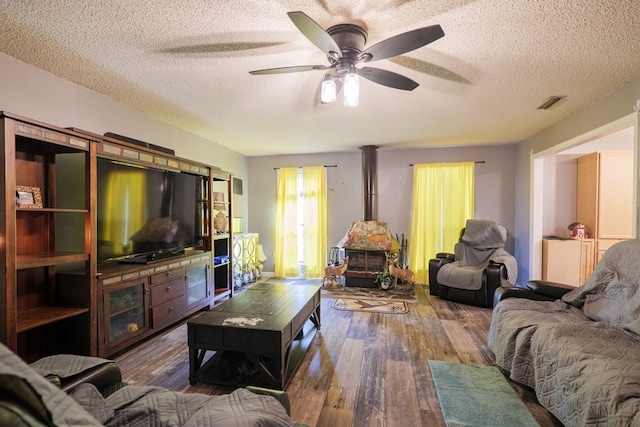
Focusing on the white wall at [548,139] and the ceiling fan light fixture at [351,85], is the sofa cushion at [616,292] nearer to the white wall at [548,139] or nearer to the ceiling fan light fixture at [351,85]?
the white wall at [548,139]

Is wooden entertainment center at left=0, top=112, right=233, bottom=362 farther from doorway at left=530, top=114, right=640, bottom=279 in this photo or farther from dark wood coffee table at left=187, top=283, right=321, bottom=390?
doorway at left=530, top=114, right=640, bottom=279

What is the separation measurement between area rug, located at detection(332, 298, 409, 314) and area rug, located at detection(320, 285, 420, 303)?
0.18 m

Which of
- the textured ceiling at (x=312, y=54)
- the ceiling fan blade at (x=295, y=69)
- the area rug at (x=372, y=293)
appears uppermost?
the textured ceiling at (x=312, y=54)

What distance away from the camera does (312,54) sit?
2082 millimetres

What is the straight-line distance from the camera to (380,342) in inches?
110

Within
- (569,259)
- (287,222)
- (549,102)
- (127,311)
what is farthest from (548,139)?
(127,311)

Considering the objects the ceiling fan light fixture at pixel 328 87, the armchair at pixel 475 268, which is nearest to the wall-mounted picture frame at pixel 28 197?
the ceiling fan light fixture at pixel 328 87

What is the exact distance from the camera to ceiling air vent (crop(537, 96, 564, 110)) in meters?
2.86

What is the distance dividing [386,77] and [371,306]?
282 centimetres

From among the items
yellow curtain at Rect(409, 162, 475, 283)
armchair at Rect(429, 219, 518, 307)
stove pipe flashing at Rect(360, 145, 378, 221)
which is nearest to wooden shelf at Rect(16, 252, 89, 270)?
stove pipe flashing at Rect(360, 145, 378, 221)

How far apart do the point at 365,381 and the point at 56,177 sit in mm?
2810

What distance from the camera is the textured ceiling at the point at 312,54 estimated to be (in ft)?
5.27

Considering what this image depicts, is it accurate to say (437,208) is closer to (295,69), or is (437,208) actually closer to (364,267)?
(364,267)

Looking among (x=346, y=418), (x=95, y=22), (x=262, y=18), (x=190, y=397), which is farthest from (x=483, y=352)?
(x=95, y=22)
